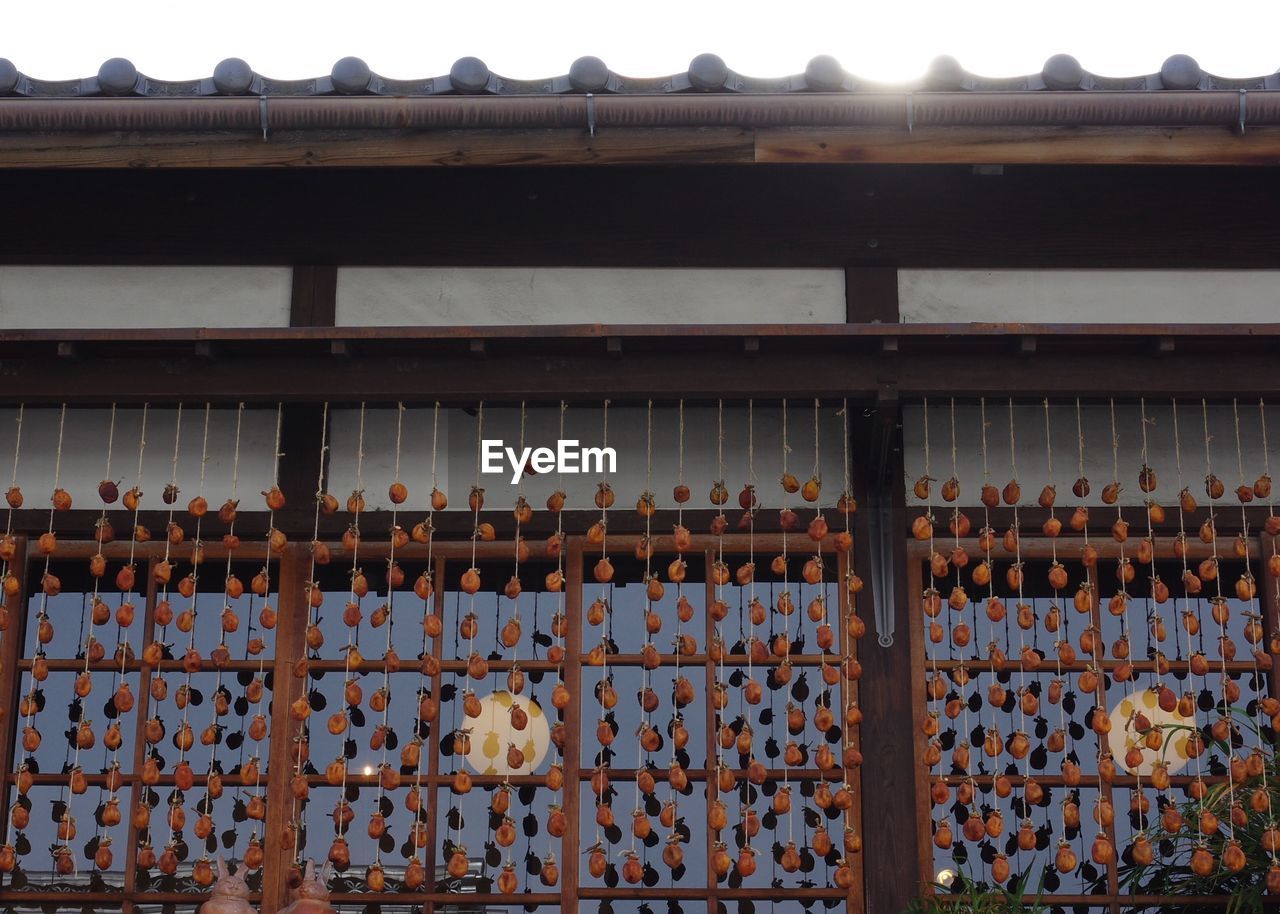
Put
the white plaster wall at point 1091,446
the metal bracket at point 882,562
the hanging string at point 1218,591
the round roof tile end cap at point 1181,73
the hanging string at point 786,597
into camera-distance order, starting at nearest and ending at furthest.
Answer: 1. the round roof tile end cap at point 1181,73
2. the hanging string at point 1218,591
3. the hanging string at point 786,597
4. the metal bracket at point 882,562
5. the white plaster wall at point 1091,446

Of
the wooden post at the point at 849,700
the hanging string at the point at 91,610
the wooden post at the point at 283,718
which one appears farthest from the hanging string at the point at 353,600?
the wooden post at the point at 849,700

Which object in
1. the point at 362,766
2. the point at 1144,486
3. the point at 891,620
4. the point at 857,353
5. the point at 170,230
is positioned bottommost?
the point at 362,766

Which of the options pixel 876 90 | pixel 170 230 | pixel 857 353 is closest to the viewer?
pixel 876 90

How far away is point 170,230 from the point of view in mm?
8422

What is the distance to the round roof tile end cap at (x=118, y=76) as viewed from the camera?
7332mm

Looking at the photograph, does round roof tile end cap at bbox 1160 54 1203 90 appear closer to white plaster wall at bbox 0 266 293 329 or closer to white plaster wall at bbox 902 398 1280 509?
white plaster wall at bbox 902 398 1280 509

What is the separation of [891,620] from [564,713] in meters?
1.64

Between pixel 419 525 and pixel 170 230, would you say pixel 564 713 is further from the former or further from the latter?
pixel 170 230

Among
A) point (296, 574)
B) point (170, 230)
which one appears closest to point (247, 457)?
point (296, 574)

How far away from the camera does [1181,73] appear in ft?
23.7

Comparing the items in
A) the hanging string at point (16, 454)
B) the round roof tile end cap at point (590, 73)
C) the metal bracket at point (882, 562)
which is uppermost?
the round roof tile end cap at point (590, 73)

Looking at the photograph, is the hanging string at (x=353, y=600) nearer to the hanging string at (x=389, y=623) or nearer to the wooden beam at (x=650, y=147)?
the hanging string at (x=389, y=623)

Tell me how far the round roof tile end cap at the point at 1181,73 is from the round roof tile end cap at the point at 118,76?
14.6 feet

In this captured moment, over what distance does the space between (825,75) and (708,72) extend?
0.50 meters
